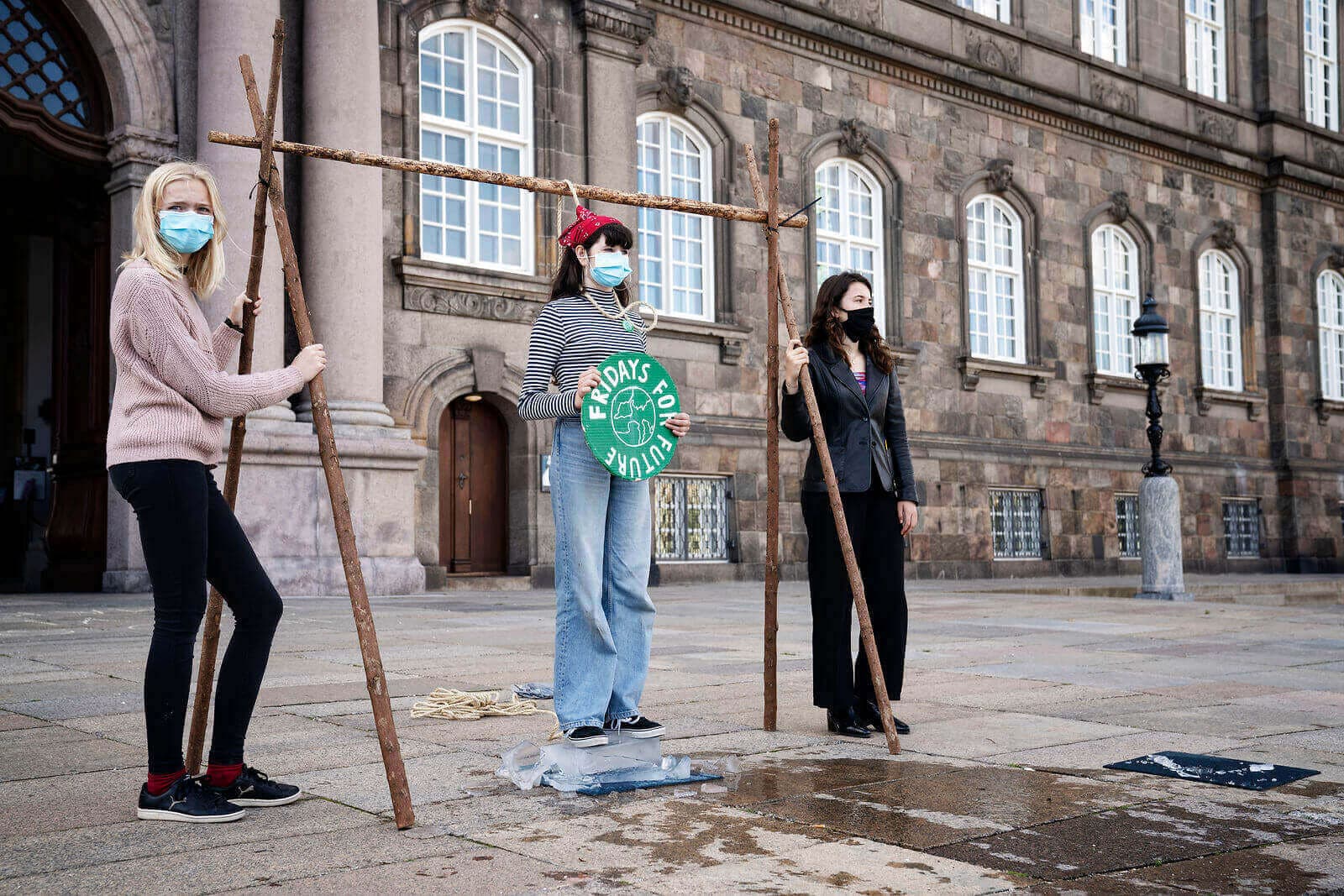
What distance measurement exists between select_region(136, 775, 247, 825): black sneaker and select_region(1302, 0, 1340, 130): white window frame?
3032 centimetres

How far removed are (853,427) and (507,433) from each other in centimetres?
1148

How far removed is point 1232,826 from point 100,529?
43.9 feet

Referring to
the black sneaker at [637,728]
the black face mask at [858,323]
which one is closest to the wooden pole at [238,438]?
the black sneaker at [637,728]

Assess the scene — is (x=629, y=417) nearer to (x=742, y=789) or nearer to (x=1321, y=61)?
(x=742, y=789)

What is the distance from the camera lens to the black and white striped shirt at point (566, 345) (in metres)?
4.75

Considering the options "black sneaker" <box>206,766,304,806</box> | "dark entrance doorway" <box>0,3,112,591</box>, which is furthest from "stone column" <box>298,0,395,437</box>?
"black sneaker" <box>206,766,304,806</box>

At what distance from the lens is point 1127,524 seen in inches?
976

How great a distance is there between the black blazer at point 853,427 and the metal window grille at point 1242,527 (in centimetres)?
2286

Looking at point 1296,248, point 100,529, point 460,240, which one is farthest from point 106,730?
point 1296,248

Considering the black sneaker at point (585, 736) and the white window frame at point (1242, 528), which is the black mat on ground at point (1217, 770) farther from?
the white window frame at point (1242, 528)

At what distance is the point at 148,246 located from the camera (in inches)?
162

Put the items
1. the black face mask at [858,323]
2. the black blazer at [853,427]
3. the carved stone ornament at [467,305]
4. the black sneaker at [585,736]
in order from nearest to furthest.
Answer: the black sneaker at [585,736], the black blazer at [853,427], the black face mask at [858,323], the carved stone ornament at [467,305]

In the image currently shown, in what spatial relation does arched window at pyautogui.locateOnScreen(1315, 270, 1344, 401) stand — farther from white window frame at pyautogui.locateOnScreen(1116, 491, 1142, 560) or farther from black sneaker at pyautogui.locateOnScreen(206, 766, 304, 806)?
black sneaker at pyautogui.locateOnScreen(206, 766, 304, 806)

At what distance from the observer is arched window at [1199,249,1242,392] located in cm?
2697
